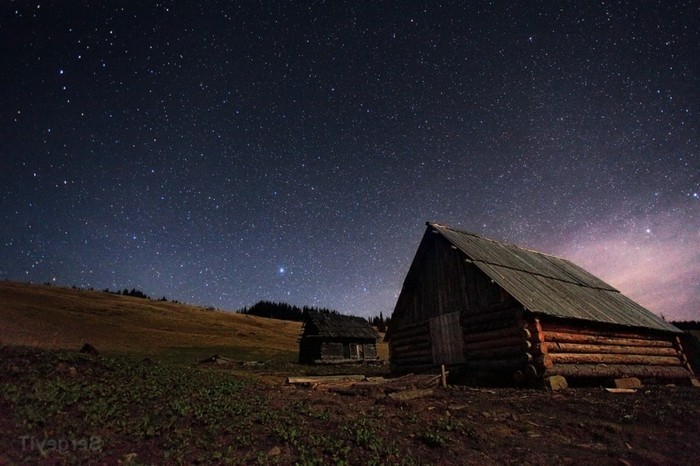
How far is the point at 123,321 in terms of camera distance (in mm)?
56812

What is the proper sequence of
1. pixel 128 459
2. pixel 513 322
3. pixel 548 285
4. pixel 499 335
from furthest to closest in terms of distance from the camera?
pixel 548 285 → pixel 499 335 → pixel 513 322 → pixel 128 459

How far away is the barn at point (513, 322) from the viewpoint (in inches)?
617

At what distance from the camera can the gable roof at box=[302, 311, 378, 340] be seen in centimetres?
4566

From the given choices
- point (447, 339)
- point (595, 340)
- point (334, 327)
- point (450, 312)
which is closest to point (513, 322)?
point (450, 312)

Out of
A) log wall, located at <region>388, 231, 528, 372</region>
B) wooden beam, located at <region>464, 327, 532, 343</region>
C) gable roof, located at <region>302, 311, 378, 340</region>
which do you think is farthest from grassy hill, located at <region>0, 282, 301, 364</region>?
wooden beam, located at <region>464, 327, 532, 343</region>

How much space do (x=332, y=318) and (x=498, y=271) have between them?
33216 millimetres

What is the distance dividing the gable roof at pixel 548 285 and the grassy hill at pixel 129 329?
963 inches

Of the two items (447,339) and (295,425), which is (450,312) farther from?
(295,425)

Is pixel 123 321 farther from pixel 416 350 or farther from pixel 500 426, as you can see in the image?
pixel 500 426

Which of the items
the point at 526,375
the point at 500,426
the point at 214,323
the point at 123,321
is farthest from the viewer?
the point at 214,323

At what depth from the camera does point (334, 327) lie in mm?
47500

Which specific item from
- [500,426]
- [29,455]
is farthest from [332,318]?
[29,455]

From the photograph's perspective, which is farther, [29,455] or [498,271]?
[498,271]

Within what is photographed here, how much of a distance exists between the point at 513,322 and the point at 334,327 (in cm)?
3369
